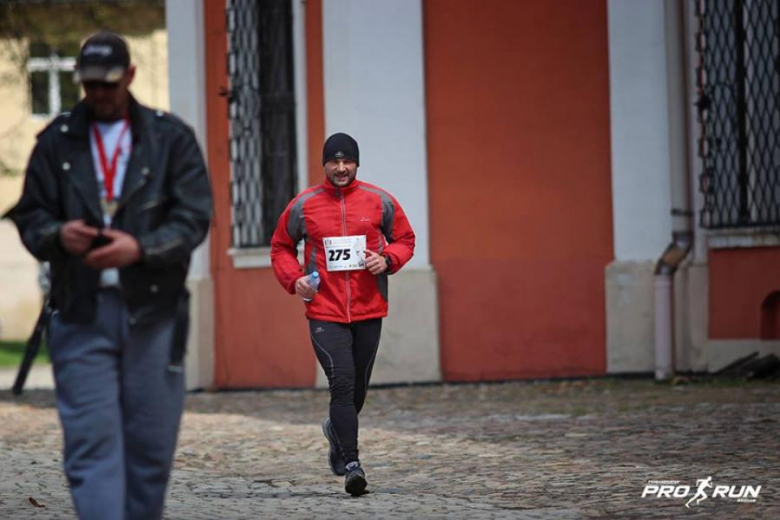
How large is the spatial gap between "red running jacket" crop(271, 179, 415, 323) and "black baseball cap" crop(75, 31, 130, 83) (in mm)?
3529

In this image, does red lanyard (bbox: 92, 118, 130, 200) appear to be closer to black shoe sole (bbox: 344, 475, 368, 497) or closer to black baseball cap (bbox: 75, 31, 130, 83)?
black baseball cap (bbox: 75, 31, 130, 83)

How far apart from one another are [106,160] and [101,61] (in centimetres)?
34

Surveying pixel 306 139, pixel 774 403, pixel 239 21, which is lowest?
pixel 774 403

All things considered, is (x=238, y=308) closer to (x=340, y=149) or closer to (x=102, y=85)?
(x=340, y=149)

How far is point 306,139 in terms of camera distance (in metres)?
17.9

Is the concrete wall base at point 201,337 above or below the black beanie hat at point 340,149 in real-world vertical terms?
below

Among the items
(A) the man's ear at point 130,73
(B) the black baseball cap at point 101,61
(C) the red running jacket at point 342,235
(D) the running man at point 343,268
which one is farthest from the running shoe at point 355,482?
(B) the black baseball cap at point 101,61

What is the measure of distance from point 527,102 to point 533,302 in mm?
1913

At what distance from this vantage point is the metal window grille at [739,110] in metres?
16.1

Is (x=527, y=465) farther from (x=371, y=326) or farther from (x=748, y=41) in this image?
(x=748, y=41)

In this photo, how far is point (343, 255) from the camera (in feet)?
30.5

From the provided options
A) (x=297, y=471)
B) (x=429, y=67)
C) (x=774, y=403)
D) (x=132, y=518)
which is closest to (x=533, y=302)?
(x=429, y=67)

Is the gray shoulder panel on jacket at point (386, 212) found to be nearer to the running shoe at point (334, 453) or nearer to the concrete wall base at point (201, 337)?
the running shoe at point (334, 453)

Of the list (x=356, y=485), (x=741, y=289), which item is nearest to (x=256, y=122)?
(x=741, y=289)
